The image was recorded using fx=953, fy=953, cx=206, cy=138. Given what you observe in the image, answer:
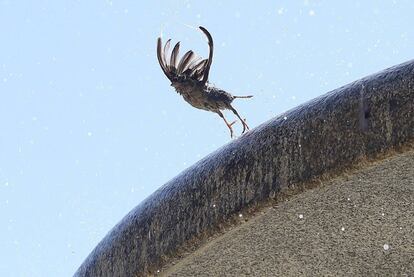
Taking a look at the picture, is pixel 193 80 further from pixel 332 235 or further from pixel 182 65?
pixel 332 235

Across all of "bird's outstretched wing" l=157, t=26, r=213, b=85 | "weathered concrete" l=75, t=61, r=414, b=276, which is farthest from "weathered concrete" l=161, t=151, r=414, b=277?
"bird's outstretched wing" l=157, t=26, r=213, b=85

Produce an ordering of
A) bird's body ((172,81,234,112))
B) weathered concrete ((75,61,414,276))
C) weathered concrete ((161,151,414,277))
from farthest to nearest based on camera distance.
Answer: bird's body ((172,81,234,112))
weathered concrete ((161,151,414,277))
weathered concrete ((75,61,414,276))

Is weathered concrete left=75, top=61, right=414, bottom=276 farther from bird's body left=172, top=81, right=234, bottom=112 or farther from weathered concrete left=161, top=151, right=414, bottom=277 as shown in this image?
bird's body left=172, top=81, right=234, bottom=112

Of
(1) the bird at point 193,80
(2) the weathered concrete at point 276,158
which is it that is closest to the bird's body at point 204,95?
(1) the bird at point 193,80

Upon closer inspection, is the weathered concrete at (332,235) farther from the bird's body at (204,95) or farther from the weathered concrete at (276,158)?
the bird's body at (204,95)

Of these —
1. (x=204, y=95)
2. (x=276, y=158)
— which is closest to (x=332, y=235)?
(x=276, y=158)

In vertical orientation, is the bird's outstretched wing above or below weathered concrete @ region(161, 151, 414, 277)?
above

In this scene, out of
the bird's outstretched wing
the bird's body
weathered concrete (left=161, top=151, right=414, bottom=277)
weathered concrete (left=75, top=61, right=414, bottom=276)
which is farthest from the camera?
the bird's body
